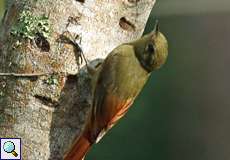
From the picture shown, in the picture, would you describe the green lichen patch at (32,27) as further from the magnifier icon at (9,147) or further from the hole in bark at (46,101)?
the magnifier icon at (9,147)

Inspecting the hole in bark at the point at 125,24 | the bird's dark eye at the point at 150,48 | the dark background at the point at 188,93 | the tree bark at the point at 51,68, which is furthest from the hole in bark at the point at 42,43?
the dark background at the point at 188,93

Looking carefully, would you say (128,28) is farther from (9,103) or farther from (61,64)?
(9,103)

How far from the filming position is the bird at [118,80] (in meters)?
2.47

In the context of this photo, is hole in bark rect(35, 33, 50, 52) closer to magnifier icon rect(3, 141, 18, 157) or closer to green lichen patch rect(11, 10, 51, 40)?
green lichen patch rect(11, 10, 51, 40)

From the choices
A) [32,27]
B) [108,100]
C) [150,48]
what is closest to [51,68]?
[32,27]

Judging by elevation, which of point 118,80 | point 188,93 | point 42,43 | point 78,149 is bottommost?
point 188,93

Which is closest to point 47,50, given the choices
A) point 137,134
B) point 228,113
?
point 137,134

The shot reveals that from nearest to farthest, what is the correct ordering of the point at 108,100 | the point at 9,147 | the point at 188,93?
1. the point at 9,147
2. the point at 108,100
3. the point at 188,93

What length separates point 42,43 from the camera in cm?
245

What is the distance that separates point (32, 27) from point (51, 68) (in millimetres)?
145

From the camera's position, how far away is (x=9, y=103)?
239cm

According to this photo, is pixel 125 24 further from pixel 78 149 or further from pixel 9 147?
pixel 9 147

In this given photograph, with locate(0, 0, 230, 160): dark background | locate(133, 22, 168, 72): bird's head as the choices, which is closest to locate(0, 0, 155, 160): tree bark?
locate(133, 22, 168, 72): bird's head

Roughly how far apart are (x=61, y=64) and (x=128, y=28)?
11.5 inches
